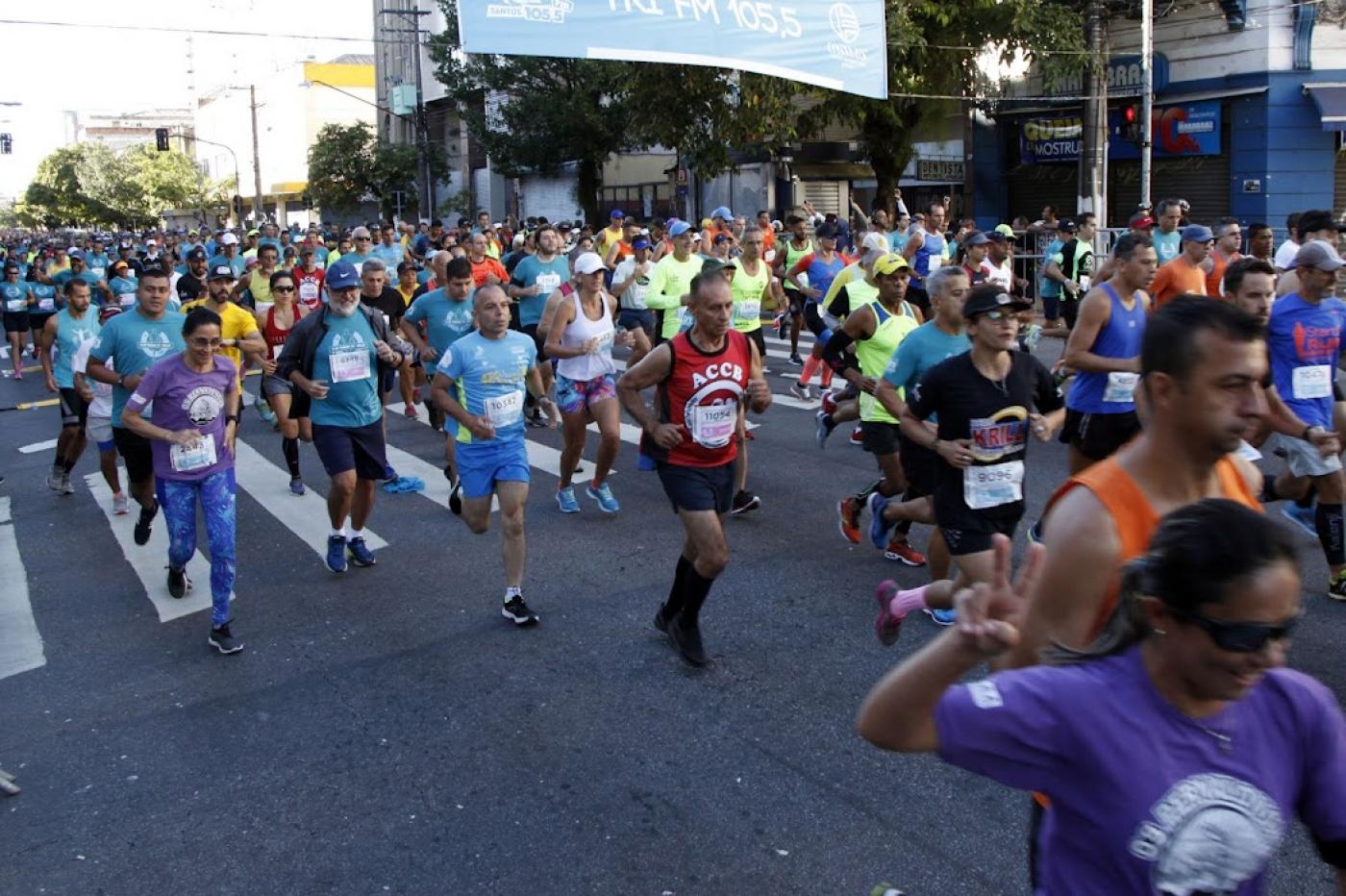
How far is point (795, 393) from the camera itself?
46.1ft

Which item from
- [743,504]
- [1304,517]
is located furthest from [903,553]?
→ [1304,517]

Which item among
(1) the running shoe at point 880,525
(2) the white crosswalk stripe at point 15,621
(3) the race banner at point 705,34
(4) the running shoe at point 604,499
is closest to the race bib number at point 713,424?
(1) the running shoe at point 880,525

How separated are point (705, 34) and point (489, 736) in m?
11.9

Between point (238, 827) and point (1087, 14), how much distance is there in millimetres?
24557

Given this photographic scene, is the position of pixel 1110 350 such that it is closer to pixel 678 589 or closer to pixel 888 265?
pixel 888 265

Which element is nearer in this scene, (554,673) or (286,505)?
(554,673)

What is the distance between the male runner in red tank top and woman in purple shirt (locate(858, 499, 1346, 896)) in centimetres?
380

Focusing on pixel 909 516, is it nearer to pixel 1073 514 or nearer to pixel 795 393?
pixel 1073 514

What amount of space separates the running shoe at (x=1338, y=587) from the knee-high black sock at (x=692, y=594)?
10.8 ft

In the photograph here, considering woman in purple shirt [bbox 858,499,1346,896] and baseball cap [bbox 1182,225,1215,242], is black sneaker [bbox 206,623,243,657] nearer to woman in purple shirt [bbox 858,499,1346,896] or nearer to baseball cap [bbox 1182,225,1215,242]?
woman in purple shirt [bbox 858,499,1346,896]

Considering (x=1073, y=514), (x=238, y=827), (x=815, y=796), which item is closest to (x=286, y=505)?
(x=238, y=827)

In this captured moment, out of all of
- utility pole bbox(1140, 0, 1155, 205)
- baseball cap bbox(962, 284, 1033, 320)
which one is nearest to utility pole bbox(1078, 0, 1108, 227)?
utility pole bbox(1140, 0, 1155, 205)

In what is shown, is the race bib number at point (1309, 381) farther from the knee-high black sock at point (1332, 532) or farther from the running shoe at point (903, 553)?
the running shoe at point (903, 553)

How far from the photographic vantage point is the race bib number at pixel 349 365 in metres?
7.64
